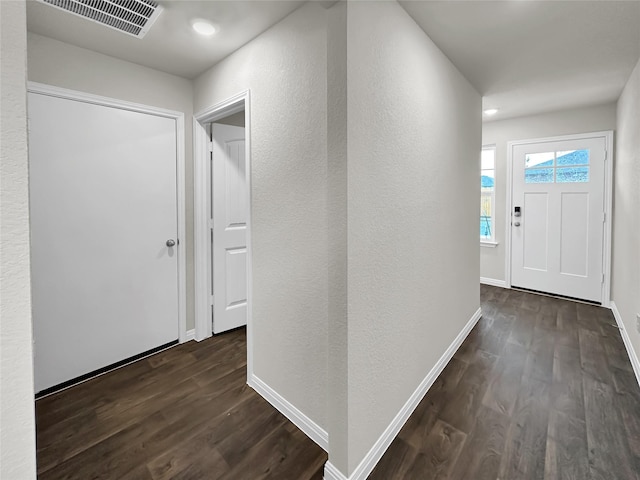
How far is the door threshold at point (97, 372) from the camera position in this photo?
6.76 feet

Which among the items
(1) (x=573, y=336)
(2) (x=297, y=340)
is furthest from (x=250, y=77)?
(1) (x=573, y=336)

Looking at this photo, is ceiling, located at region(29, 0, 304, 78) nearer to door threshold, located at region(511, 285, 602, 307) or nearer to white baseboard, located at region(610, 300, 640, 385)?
white baseboard, located at region(610, 300, 640, 385)

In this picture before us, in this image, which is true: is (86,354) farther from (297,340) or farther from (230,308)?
(297,340)

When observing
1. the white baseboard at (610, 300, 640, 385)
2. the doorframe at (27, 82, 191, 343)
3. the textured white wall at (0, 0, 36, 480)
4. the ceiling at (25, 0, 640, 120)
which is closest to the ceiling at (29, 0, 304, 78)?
the ceiling at (25, 0, 640, 120)

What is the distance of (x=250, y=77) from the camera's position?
2.00m

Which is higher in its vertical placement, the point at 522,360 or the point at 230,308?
the point at 230,308

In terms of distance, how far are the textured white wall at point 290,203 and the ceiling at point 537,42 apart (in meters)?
0.67

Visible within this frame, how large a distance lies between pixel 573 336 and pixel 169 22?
4.08 meters

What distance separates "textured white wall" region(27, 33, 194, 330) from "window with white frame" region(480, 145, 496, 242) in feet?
12.9

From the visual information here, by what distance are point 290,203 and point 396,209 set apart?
598mm

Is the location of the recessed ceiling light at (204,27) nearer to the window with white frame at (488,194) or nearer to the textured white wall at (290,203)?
the textured white wall at (290,203)

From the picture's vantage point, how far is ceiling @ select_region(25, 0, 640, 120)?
1.67m

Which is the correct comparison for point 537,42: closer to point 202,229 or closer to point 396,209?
point 396,209

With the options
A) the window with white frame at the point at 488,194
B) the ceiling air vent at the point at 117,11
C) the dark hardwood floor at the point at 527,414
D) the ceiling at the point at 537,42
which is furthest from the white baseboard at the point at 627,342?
the ceiling air vent at the point at 117,11
